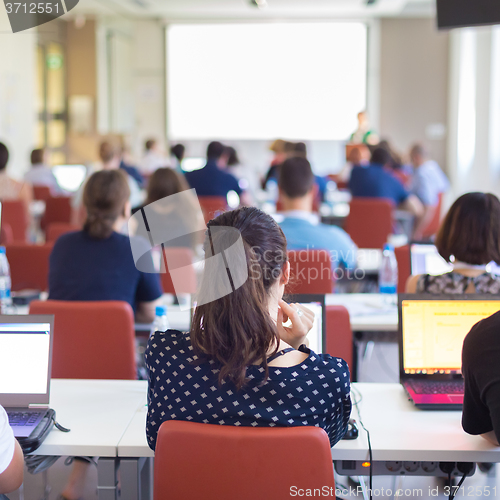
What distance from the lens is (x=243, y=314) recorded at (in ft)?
4.36

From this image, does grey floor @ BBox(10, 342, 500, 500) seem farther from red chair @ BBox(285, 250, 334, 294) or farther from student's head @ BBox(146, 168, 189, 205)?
student's head @ BBox(146, 168, 189, 205)

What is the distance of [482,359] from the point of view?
1355mm

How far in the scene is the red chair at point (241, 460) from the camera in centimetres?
123

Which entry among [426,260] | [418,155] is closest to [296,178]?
[426,260]

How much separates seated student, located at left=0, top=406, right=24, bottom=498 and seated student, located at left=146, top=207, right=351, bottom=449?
300 millimetres

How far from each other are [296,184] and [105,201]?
1.19 metres

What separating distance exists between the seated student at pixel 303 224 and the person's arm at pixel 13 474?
2.07m

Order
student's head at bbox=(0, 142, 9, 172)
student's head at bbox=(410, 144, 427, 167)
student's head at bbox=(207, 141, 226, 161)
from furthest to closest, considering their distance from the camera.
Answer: student's head at bbox=(410, 144, 427, 167) → student's head at bbox=(207, 141, 226, 161) → student's head at bbox=(0, 142, 9, 172)

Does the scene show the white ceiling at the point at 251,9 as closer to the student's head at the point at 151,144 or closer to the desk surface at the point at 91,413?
the student's head at the point at 151,144

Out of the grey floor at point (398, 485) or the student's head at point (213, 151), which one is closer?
the grey floor at point (398, 485)

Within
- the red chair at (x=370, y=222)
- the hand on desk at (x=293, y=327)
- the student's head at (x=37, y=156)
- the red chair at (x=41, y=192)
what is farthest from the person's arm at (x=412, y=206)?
the hand on desk at (x=293, y=327)

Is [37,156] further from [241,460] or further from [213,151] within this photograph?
[241,460]

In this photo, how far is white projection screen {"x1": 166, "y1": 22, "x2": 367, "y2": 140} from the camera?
11.6 m

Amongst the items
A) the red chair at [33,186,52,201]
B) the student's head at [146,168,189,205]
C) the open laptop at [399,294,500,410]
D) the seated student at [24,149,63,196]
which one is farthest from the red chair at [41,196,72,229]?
the open laptop at [399,294,500,410]
